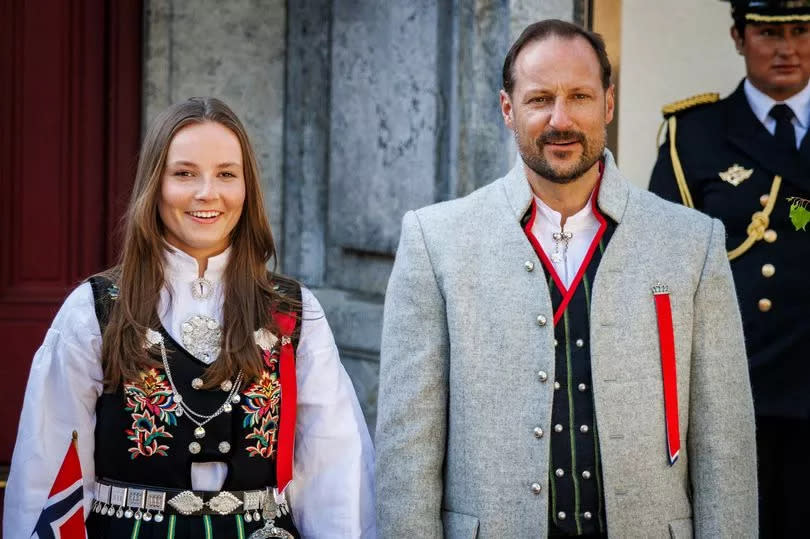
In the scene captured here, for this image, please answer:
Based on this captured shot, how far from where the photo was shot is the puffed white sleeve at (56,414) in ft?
10.1

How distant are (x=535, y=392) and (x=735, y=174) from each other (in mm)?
1486

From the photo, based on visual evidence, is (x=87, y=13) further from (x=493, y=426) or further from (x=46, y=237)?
(x=493, y=426)

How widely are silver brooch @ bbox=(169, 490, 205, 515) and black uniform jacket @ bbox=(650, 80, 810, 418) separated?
1.80 metres

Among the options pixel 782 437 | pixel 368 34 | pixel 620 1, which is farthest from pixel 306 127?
pixel 782 437

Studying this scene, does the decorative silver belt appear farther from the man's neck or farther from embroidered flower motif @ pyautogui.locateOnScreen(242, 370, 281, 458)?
the man's neck

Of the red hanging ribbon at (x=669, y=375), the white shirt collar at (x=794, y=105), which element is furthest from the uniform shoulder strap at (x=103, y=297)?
the white shirt collar at (x=794, y=105)

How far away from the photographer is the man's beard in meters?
3.07

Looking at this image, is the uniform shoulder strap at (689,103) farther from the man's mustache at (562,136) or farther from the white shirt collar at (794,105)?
the man's mustache at (562,136)

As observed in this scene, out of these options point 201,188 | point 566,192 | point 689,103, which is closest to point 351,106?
point 689,103

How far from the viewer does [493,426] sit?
120 inches

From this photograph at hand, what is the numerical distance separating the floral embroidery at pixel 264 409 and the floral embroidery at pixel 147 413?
0.57 feet

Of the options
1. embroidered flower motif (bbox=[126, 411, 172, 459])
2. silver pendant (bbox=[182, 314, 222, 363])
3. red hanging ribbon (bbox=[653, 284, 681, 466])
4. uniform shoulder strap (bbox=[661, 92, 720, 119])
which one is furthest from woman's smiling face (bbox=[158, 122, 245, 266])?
uniform shoulder strap (bbox=[661, 92, 720, 119])

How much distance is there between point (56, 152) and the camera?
5270 mm

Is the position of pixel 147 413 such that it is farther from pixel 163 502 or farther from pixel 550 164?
pixel 550 164
